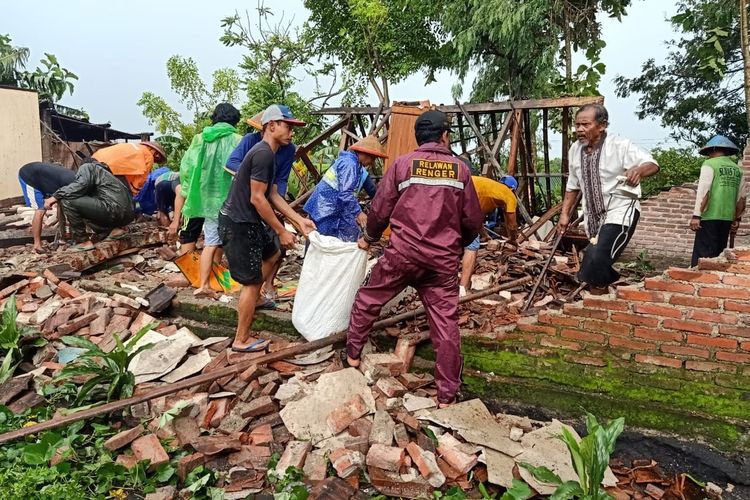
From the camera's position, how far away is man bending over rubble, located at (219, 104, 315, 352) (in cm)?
365

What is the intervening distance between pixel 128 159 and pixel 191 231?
1.85m

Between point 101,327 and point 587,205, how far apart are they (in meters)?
4.10

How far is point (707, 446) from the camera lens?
10.3ft

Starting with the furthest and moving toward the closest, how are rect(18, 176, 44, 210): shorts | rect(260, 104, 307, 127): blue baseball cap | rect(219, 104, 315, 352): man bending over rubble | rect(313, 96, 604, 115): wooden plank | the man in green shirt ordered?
rect(18, 176, 44, 210): shorts < rect(313, 96, 604, 115): wooden plank < the man in green shirt < rect(260, 104, 307, 127): blue baseball cap < rect(219, 104, 315, 352): man bending over rubble

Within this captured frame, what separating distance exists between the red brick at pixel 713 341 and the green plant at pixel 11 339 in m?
4.75

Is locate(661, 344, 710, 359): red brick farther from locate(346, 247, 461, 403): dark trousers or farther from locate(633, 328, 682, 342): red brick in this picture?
locate(346, 247, 461, 403): dark trousers

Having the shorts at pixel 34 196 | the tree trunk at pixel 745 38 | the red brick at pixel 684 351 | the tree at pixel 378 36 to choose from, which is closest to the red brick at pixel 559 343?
the red brick at pixel 684 351

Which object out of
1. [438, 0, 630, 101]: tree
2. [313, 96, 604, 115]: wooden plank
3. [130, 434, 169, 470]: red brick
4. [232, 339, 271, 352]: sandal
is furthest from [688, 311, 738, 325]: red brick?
[438, 0, 630, 101]: tree

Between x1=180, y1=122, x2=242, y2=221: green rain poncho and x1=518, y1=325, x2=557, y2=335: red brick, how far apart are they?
119 inches

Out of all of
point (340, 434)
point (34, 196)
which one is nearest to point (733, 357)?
point (340, 434)

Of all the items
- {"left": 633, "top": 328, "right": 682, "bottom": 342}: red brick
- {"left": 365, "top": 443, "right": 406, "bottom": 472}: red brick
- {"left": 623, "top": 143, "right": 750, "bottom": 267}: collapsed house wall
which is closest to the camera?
{"left": 365, "top": 443, "right": 406, "bottom": 472}: red brick

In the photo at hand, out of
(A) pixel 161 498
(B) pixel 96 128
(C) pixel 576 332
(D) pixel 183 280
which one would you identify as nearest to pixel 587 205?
(C) pixel 576 332

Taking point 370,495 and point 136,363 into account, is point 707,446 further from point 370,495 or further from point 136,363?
point 136,363

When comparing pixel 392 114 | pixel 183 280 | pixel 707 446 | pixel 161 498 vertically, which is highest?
pixel 392 114
